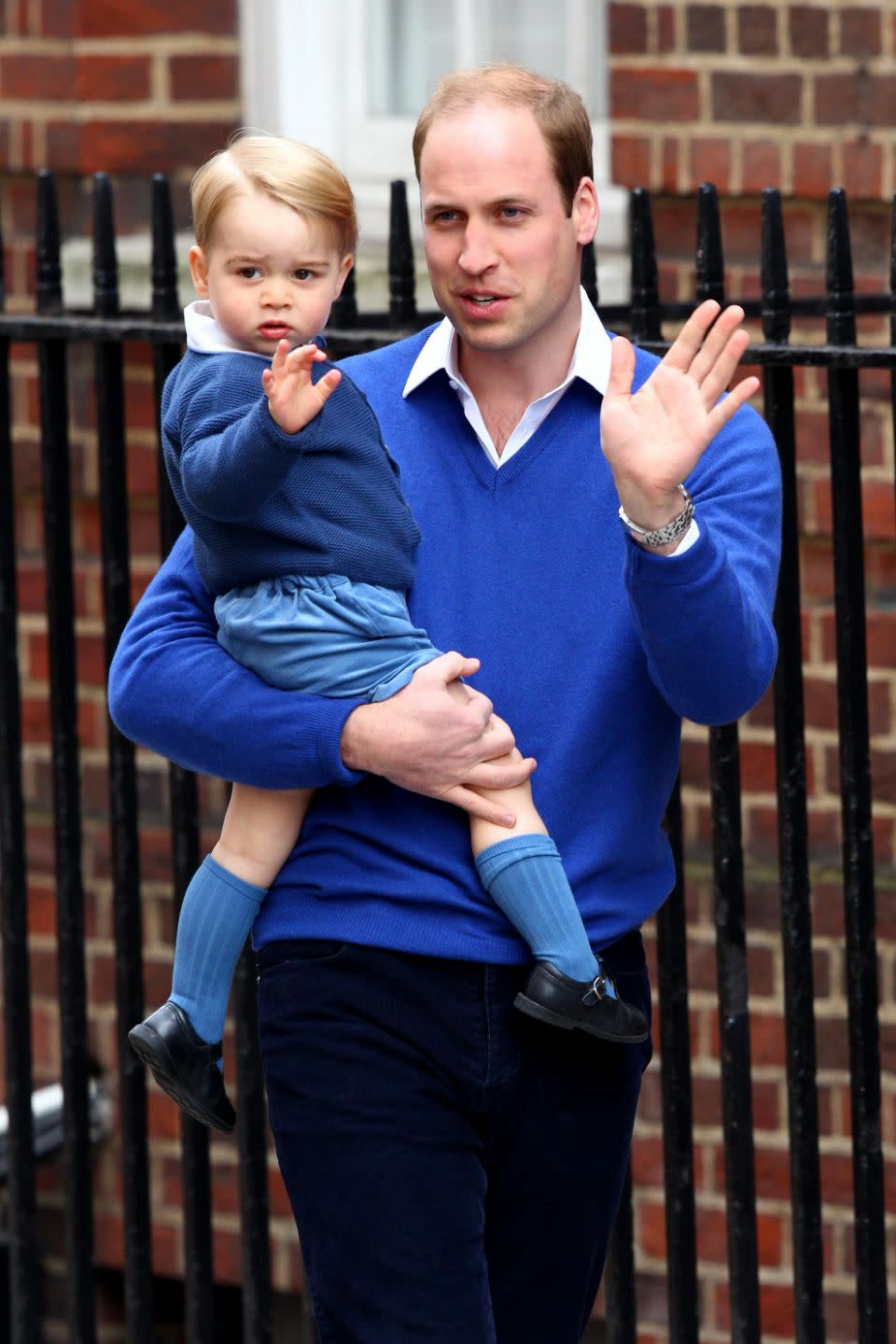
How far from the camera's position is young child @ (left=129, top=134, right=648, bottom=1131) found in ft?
7.48

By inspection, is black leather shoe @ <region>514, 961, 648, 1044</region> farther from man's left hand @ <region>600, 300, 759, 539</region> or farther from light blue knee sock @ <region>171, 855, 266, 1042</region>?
man's left hand @ <region>600, 300, 759, 539</region>

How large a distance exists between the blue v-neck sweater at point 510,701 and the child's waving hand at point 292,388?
264 mm

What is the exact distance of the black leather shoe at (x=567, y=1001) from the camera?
7.48 ft

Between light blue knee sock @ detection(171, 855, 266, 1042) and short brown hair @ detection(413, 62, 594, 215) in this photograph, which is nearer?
short brown hair @ detection(413, 62, 594, 215)

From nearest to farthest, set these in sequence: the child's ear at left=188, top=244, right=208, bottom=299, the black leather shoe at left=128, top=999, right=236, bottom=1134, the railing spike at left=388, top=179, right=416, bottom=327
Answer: the child's ear at left=188, top=244, right=208, bottom=299 < the black leather shoe at left=128, top=999, right=236, bottom=1134 < the railing spike at left=388, top=179, right=416, bottom=327

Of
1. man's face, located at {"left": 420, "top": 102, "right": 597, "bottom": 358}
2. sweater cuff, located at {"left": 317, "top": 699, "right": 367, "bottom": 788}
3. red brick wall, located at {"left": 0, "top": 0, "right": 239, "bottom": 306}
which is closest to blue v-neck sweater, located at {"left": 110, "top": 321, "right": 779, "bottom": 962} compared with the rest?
sweater cuff, located at {"left": 317, "top": 699, "right": 367, "bottom": 788}

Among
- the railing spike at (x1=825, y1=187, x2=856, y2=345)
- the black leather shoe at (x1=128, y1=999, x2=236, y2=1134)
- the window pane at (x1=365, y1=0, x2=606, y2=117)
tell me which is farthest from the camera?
the window pane at (x1=365, y1=0, x2=606, y2=117)

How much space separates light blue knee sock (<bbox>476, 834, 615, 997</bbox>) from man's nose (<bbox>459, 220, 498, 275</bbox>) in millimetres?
596

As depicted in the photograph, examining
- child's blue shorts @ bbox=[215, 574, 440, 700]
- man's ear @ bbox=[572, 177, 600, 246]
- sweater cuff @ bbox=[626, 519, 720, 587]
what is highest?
man's ear @ bbox=[572, 177, 600, 246]

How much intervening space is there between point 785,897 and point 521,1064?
836mm

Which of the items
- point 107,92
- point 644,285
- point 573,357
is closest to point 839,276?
point 644,285

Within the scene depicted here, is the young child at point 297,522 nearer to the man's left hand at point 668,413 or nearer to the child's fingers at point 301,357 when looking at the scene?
the child's fingers at point 301,357

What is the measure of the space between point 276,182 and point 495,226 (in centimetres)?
23

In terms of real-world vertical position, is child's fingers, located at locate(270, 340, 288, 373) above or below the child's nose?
below
